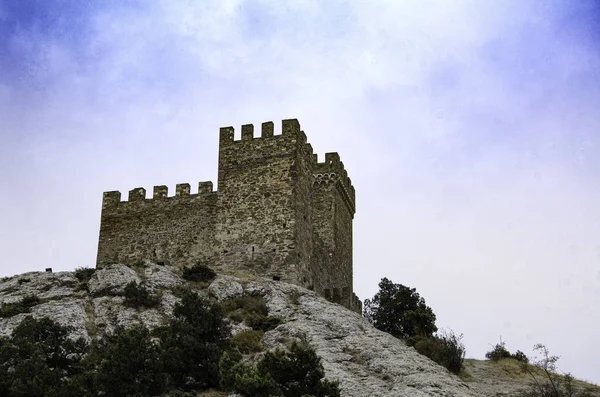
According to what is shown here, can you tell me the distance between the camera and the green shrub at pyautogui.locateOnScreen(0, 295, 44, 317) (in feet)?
101

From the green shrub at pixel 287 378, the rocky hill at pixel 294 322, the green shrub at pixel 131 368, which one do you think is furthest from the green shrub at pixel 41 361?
the green shrub at pixel 287 378

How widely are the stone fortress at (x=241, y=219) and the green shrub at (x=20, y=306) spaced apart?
721 cm

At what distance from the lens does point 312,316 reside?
31.1 m

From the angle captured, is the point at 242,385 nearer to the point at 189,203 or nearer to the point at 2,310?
the point at 2,310

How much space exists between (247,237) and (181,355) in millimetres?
12792

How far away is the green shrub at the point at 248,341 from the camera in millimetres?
28297

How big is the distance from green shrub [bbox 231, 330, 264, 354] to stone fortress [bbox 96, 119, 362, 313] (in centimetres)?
703

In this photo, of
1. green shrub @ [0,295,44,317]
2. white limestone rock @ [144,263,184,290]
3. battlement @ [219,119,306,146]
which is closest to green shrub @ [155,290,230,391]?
white limestone rock @ [144,263,184,290]

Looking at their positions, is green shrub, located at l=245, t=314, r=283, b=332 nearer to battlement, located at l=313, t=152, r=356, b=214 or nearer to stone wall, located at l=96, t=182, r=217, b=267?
stone wall, located at l=96, t=182, r=217, b=267

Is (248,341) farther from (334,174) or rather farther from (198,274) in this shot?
(334,174)

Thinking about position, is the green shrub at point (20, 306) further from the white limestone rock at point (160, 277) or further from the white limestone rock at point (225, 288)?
the white limestone rock at point (225, 288)

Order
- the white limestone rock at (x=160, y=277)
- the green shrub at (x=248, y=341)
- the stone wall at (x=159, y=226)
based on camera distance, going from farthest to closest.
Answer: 1. the stone wall at (x=159, y=226)
2. the white limestone rock at (x=160, y=277)
3. the green shrub at (x=248, y=341)

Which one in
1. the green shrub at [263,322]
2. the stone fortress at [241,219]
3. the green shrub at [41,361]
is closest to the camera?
the green shrub at [41,361]

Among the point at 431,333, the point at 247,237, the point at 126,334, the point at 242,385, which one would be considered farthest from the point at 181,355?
the point at 431,333
